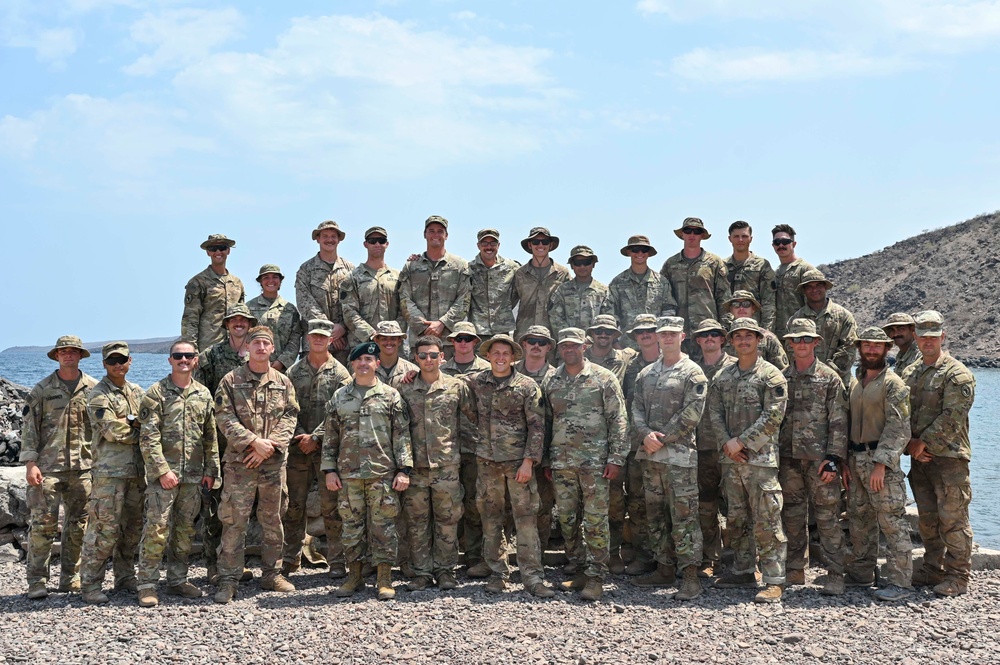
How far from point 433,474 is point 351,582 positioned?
130 centimetres

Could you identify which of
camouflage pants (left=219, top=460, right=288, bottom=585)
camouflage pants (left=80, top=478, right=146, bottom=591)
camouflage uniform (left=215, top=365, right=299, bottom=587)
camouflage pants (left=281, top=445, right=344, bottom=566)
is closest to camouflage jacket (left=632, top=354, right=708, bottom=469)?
camouflage pants (left=281, top=445, right=344, bottom=566)

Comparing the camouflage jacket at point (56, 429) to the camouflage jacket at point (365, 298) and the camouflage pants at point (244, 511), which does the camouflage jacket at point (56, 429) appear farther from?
the camouflage jacket at point (365, 298)

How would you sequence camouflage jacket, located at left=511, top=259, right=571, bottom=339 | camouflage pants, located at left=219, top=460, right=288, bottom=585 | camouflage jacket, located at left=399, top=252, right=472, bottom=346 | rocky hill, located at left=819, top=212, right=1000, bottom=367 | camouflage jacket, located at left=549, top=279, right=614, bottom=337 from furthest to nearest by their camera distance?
rocky hill, located at left=819, top=212, right=1000, bottom=367 → camouflage jacket, located at left=511, top=259, right=571, bottom=339 → camouflage jacket, located at left=399, top=252, right=472, bottom=346 → camouflage jacket, located at left=549, top=279, right=614, bottom=337 → camouflage pants, located at left=219, top=460, right=288, bottom=585

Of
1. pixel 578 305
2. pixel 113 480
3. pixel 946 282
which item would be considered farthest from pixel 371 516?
pixel 946 282

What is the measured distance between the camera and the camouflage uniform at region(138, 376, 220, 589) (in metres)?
7.73

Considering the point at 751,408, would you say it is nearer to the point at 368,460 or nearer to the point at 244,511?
the point at 368,460

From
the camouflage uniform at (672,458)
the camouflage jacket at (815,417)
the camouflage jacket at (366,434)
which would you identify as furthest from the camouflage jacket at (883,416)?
the camouflage jacket at (366,434)

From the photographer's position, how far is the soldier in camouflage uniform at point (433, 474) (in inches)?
322

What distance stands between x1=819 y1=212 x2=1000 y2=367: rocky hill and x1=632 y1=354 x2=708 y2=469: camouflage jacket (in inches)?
2024

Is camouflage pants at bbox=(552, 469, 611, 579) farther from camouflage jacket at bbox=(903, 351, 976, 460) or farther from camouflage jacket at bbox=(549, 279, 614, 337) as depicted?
camouflage jacket at bbox=(903, 351, 976, 460)

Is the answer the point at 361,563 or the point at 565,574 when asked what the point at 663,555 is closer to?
the point at 565,574

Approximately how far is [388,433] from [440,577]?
60.2 inches

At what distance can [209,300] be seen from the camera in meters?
10.5

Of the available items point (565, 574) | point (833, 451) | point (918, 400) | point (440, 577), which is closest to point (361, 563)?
point (440, 577)
